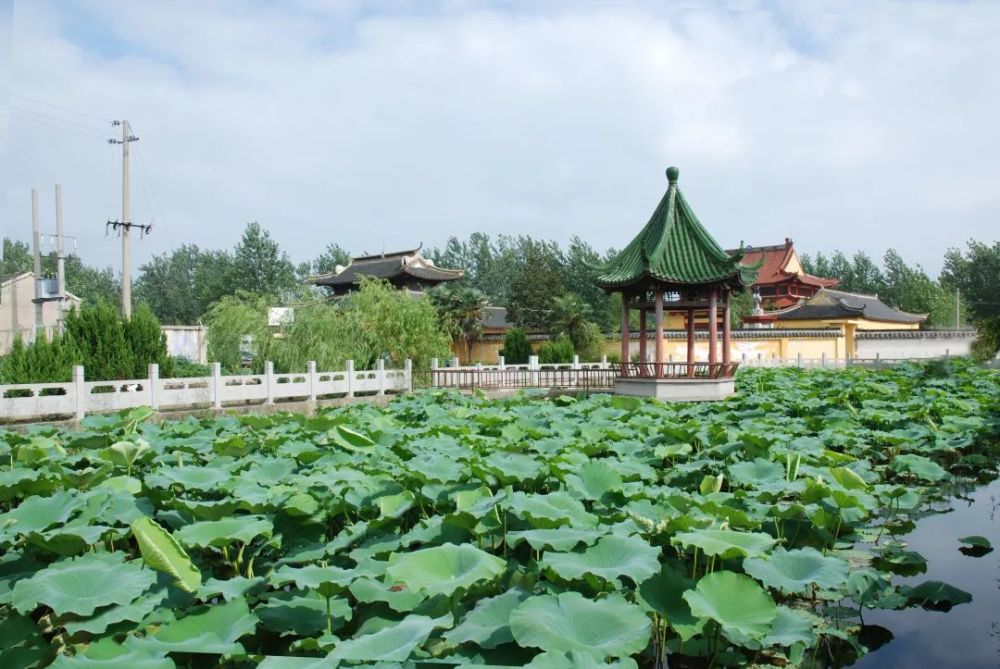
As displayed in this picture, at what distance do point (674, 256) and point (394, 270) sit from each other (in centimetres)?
2076

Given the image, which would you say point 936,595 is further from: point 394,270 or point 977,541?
point 394,270

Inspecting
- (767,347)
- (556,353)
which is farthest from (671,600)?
(767,347)

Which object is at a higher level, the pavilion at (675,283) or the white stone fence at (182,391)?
the pavilion at (675,283)

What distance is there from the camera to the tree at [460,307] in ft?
93.2

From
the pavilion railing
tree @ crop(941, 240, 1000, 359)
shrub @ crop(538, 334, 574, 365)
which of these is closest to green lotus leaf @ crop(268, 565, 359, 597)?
the pavilion railing

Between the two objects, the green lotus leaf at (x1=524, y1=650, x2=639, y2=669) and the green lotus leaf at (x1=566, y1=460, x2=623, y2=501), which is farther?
the green lotus leaf at (x1=566, y1=460, x2=623, y2=501)

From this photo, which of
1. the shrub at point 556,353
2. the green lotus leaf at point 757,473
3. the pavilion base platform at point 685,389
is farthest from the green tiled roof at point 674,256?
the shrub at point 556,353

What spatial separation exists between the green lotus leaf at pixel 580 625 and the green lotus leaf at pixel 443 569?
258 mm

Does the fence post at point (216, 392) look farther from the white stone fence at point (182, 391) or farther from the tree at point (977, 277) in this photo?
the tree at point (977, 277)

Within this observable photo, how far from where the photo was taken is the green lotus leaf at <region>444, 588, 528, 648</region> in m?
2.27

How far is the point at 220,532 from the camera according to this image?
3064mm

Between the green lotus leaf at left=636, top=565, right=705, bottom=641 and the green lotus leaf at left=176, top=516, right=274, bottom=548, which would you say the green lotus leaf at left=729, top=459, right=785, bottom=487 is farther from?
the green lotus leaf at left=176, top=516, right=274, bottom=548

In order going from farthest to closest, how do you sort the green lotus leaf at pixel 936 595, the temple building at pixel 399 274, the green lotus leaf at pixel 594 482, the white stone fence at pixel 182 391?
the temple building at pixel 399 274
the white stone fence at pixel 182 391
the green lotus leaf at pixel 594 482
the green lotus leaf at pixel 936 595

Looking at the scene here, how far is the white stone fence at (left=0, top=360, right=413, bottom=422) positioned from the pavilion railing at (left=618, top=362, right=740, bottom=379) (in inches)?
192
